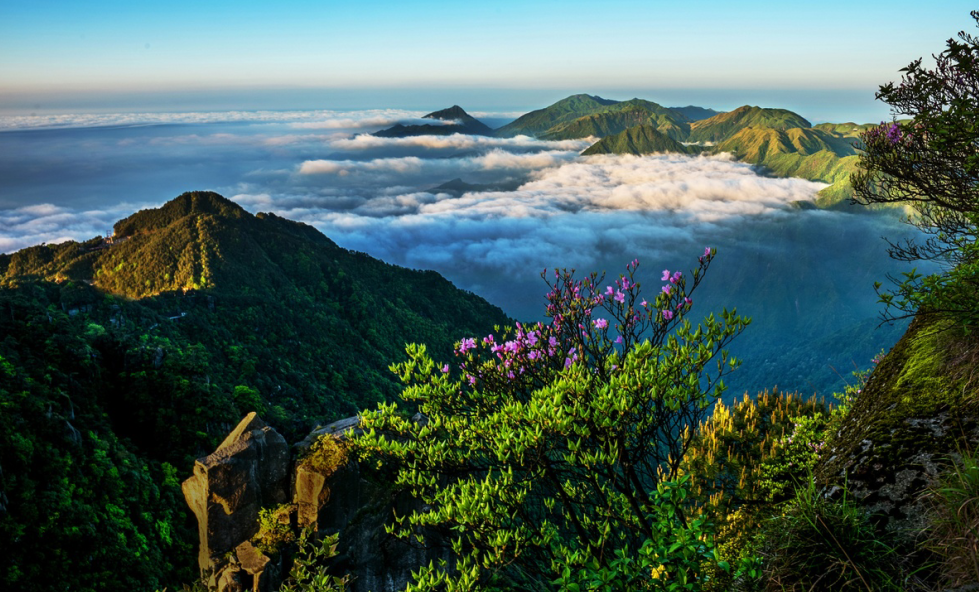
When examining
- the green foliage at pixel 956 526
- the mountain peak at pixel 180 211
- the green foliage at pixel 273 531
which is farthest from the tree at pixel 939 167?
the mountain peak at pixel 180 211

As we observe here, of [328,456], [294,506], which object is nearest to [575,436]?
[328,456]

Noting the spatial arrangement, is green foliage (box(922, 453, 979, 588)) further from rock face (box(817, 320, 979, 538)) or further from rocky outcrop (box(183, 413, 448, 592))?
rocky outcrop (box(183, 413, 448, 592))

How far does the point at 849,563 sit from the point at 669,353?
112 inches

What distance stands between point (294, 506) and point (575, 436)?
29.4 ft

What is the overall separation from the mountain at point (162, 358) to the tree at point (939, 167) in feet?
74.2

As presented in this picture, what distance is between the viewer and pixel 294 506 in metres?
13.6

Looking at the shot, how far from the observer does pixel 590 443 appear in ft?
26.1

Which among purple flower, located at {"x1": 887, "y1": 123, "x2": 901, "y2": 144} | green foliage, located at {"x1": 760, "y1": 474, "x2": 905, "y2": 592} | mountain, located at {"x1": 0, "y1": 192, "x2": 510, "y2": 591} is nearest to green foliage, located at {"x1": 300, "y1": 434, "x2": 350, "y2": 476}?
green foliage, located at {"x1": 760, "y1": 474, "x2": 905, "y2": 592}

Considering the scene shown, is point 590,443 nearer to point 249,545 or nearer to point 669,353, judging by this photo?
point 669,353

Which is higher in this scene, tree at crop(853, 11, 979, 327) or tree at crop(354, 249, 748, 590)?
tree at crop(853, 11, 979, 327)

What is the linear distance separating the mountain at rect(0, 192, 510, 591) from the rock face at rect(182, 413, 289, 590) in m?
11.5

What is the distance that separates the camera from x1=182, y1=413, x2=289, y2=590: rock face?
45.3 ft

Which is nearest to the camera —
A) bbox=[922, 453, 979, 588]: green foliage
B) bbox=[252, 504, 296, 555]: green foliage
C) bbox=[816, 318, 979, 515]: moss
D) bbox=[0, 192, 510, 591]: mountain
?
bbox=[922, 453, 979, 588]: green foliage

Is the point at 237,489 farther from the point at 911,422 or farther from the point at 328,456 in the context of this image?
the point at 911,422
